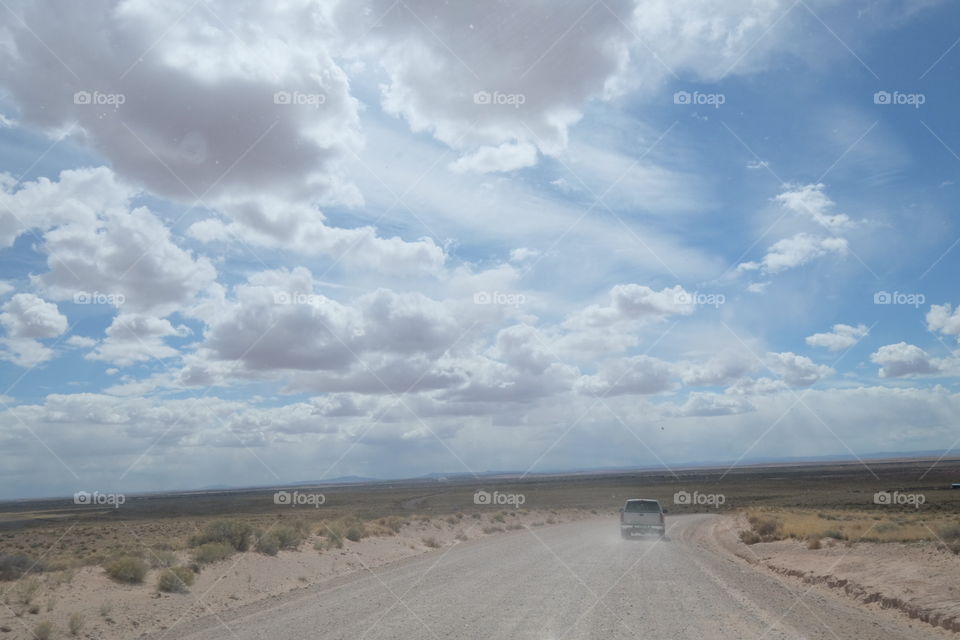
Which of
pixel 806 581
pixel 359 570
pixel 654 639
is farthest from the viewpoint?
pixel 359 570

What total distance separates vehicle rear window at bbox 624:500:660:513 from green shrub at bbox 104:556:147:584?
22628 millimetres

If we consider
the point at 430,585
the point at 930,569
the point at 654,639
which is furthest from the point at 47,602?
the point at 930,569

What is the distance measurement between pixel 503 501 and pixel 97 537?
155 ft

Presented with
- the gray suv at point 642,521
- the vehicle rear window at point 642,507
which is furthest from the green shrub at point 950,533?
the vehicle rear window at point 642,507

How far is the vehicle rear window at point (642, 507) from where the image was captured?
1302 inches

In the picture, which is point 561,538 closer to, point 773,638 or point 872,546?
point 872,546

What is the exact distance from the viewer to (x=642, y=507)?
109ft

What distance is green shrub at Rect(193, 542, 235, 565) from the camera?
19828mm

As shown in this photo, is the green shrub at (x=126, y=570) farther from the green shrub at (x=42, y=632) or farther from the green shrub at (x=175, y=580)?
the green shrub at (x=42, y=632)

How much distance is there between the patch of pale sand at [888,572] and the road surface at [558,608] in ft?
1.76

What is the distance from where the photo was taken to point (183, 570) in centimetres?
1747

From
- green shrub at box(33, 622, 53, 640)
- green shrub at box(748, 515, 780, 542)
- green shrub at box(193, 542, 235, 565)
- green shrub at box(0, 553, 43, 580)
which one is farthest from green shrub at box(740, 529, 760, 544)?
green shrub at box(33, 622, 53, 640)
